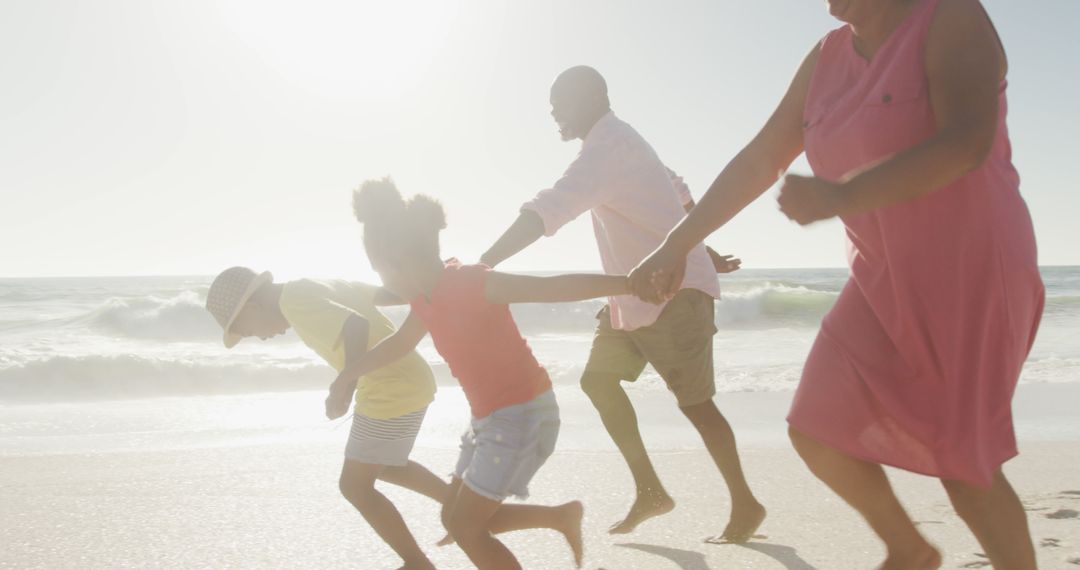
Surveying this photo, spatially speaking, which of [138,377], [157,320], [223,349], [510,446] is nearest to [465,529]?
[510,446]

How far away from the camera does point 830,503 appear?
4078 mm

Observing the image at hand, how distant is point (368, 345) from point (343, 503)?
1207 millimetres

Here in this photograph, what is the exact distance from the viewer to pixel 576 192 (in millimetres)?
3174

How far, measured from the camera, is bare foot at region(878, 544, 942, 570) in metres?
1.93

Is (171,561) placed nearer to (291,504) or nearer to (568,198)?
(291,504)

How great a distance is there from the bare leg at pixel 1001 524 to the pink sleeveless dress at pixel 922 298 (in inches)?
1.7

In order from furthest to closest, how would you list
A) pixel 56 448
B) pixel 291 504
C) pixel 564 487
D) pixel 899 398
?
pixel 56 448
pixel 564 487
pixel 291 504
pixel 899 398

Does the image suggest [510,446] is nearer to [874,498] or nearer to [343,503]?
[874,498]

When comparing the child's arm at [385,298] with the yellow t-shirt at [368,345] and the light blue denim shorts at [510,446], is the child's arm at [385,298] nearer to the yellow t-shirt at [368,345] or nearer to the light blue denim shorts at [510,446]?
the yellow t-shirt at [368,345]

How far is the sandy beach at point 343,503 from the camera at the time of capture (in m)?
3.36

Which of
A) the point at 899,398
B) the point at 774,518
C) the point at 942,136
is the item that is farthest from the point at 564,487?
the point at 942,136

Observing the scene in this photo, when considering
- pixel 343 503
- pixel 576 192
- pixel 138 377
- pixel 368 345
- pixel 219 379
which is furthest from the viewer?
pixel 219 379

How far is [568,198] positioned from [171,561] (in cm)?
205

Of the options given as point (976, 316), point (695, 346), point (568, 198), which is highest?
point (568, 198)
